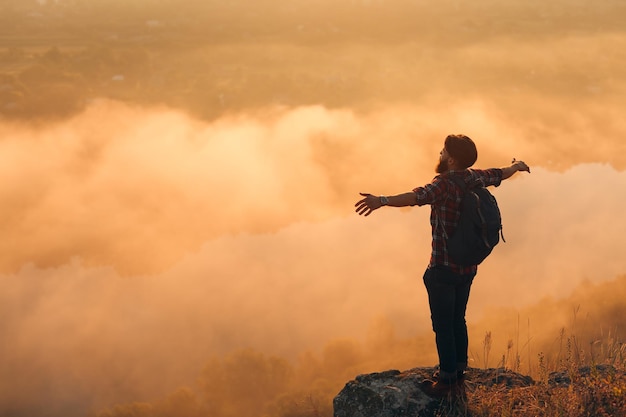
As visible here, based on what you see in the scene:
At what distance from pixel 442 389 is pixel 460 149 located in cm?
290

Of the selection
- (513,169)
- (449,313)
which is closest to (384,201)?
(449,313)

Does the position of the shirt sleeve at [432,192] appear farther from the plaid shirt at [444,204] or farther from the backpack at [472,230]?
the backpack at [472,230]

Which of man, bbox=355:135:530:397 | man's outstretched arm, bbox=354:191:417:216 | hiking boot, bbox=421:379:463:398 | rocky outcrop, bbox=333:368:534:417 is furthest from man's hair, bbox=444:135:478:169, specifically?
rocky outcrop, bbox=333:368:534:417

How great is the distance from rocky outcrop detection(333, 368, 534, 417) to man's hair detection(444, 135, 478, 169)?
9.16 feet

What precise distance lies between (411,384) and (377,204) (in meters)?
2.84

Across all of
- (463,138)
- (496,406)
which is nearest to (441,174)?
(463,138)

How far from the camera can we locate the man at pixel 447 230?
6211 mm

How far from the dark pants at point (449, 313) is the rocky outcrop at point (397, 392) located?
0.44 metres

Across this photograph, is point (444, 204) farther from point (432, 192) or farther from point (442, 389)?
point (442, 389)

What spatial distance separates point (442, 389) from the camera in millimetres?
7223

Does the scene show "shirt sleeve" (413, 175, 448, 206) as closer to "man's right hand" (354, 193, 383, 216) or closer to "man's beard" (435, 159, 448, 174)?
"man's beard" (435, 159, 448, 174)

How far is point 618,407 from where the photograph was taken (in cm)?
650

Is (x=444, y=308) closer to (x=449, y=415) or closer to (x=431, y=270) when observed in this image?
(x=431, y=270)

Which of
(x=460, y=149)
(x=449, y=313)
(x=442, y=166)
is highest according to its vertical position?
(x=460, y=149)
